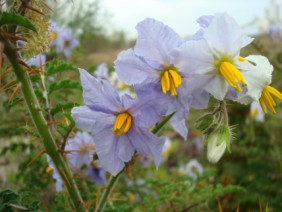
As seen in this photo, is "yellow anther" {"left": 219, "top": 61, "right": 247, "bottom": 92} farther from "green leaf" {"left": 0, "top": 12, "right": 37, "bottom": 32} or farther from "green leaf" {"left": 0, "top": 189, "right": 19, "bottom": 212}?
"green leaf" {"left": 0, "top": 189, "right": 19, "bottom": 212}

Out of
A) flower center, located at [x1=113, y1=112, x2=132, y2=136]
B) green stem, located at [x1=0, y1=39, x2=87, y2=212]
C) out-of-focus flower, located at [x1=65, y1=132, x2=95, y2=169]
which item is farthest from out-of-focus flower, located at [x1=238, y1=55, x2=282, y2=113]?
out-of-focus flower, located at [x1=65, y1=132, x2=95, y2=169]

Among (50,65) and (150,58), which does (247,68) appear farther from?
(50,65)

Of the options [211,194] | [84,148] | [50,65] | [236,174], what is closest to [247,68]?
[50,65]

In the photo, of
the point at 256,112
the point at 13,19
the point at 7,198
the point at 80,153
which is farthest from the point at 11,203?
the point at 256,112

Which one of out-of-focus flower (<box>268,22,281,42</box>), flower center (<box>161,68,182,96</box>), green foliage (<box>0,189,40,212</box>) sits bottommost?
green foliage (<box>0,189,40,212</box>)

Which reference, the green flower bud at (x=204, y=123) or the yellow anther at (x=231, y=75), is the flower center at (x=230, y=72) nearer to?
the yellow anther at (x=231, y=75)

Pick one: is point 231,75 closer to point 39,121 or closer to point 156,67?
point 156,67

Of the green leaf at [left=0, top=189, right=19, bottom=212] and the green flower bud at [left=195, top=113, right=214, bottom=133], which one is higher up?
the green leaf at [left=0, top=189, right=19, bottom=212]

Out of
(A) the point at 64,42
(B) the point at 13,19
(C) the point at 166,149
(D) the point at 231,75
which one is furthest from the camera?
(C) the point at 166,149
